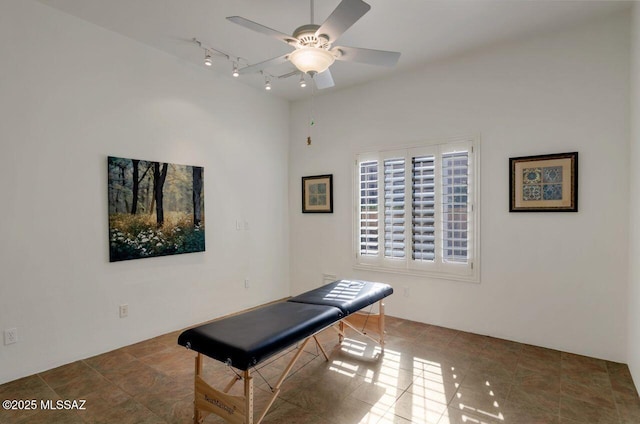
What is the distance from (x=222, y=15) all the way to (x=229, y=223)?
2251mm

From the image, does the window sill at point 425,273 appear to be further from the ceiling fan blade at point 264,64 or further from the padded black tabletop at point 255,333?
the ceiling fan blade at point 264,64

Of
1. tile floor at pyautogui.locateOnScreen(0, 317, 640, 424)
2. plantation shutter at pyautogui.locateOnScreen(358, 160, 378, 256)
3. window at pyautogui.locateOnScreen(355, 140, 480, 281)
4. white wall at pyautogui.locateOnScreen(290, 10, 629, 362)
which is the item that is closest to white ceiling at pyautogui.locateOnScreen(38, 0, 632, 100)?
white wall at pyautogui.locateOnScreen(290, 10, 629, 362)

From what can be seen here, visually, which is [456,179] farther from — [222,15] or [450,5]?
[222,15]

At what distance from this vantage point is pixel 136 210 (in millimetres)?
3213

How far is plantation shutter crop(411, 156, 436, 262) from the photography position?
12.1 feet

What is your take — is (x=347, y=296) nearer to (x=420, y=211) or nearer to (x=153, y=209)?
(x=420, y=211)

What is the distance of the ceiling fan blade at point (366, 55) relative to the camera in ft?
7.23

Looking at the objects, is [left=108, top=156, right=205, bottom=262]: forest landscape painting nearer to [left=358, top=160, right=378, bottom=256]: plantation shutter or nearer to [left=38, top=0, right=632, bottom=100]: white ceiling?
[left=38, top=0, right=632, bottom=100]: white ceiling

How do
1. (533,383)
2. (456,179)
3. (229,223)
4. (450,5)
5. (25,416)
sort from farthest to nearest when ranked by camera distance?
(229,223) < (456,179) < (450,5) < (533,383) < (25,416)

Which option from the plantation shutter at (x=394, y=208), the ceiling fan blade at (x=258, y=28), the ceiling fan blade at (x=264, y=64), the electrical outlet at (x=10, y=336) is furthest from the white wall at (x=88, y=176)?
the plantation shutter at (x=394, y=208)

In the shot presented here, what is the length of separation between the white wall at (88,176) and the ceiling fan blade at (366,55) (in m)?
2.14

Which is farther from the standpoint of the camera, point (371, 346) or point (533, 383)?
point (371, 346)

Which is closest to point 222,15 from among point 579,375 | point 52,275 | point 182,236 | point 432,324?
point 182,236

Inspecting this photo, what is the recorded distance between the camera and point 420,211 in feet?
12.3
